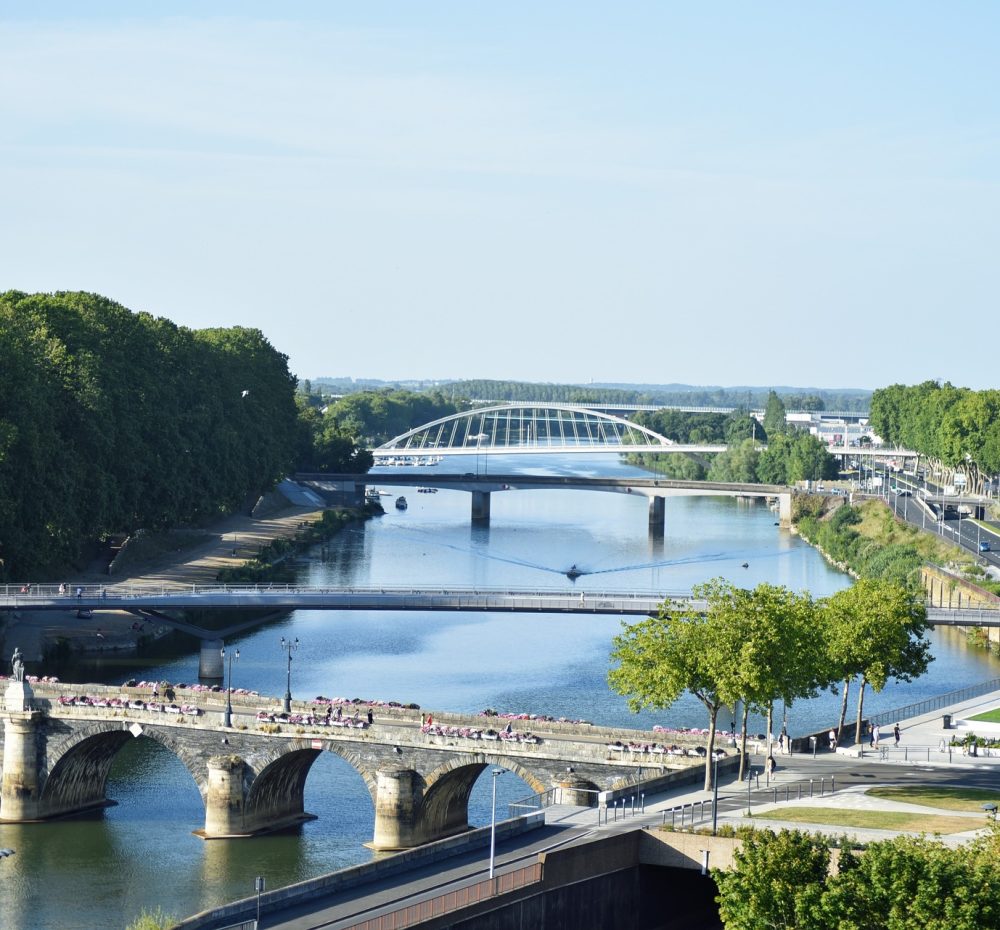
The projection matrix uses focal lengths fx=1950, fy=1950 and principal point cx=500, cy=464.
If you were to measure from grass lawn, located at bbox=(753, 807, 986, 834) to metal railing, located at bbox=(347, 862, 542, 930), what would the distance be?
6.96 metres

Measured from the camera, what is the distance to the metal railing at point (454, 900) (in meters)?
38.3

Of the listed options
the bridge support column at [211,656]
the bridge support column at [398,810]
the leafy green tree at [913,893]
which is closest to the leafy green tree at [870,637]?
the bridge support column at [398,810]

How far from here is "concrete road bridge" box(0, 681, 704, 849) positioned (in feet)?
170

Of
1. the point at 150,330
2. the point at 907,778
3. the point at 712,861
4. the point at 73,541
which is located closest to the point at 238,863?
the point at 712,861

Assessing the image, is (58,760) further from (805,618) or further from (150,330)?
(150,330)

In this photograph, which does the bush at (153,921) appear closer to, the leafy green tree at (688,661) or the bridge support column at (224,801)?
the bridge support column at (224,801)

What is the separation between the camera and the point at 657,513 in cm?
14412

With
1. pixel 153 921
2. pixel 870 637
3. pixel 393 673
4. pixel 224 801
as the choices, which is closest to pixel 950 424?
pixel 393 673

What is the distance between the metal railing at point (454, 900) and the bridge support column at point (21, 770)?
1963cm

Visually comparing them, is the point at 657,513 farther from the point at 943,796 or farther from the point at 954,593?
the point at 943,796

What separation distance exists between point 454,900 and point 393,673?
123ft

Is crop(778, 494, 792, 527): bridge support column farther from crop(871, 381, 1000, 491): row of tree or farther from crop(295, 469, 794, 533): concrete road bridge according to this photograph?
crop(871, 381, 1000, 491): row of tree

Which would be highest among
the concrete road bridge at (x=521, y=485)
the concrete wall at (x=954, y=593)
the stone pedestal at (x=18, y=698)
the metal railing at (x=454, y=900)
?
the concrete road bridge at (x=521, y=485)

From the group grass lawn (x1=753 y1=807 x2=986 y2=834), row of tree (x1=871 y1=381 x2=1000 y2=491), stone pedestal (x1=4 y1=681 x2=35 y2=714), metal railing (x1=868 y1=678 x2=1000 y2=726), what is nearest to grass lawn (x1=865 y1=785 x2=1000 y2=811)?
grass lawn (x1=753 y1=807 x2=986 y2=834)
